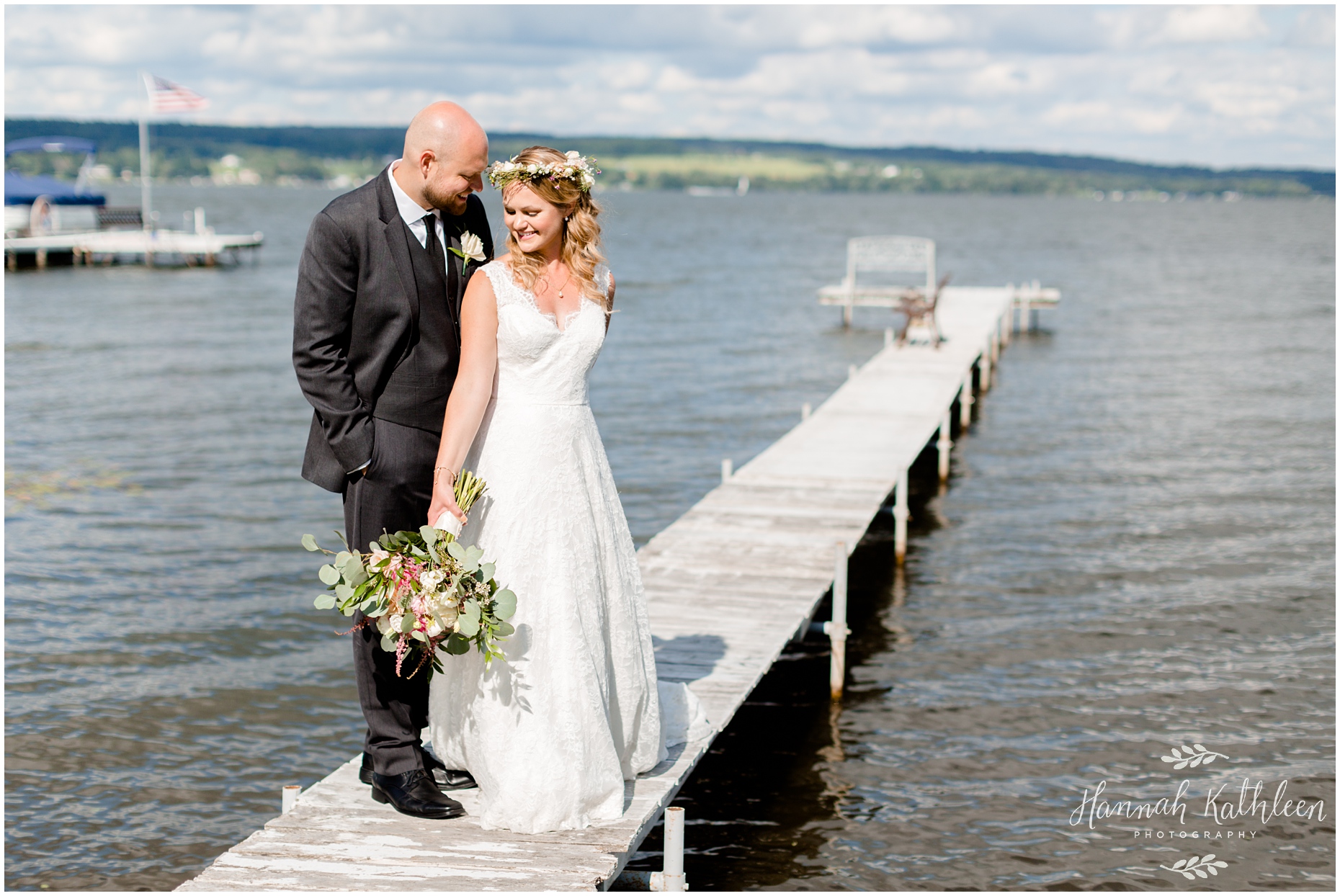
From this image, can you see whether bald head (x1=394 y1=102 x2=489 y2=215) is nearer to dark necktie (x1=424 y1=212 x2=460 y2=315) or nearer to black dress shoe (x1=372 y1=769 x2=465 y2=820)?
dark necktie (x1=424 y1=212 x2=460 y2=315)

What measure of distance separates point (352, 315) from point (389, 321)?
13 cm

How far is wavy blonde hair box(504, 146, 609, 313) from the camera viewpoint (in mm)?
4699

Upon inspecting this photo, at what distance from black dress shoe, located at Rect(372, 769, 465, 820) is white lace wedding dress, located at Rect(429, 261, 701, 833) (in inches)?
5.9

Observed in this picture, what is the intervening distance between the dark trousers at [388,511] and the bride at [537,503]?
128mm

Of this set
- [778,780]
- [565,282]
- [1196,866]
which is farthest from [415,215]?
[1196,866]

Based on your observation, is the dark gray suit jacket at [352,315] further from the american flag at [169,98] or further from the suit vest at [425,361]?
the american flag at [169,98]

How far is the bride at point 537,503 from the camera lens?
4.76 metres

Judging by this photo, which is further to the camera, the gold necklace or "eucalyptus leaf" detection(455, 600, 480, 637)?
the gold necklace

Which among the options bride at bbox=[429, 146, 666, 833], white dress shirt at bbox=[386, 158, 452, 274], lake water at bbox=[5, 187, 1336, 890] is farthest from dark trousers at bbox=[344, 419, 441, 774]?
lake water at bbox=[5, 187, 1336, 890]

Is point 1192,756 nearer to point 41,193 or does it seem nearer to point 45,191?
point 41,193

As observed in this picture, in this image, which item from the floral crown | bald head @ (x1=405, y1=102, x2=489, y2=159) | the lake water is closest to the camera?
bald head @ (x1=405, y1=102, x2=489, y2=159)

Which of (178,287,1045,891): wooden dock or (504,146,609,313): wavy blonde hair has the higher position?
(504,146,609,313): wavy blonde hair

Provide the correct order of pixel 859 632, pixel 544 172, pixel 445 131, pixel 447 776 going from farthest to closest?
pixel 859 632 < pixel 447 776 < pixel 544 172 < pixel 445 131

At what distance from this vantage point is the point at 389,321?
471cm
